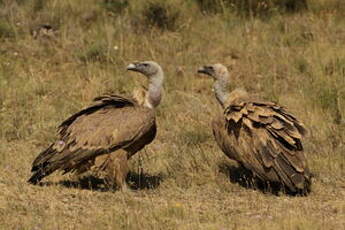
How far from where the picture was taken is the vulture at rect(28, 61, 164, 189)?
285 inches

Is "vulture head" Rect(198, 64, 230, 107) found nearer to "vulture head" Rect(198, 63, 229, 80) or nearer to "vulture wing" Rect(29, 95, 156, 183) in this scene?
"vulture head" Rect(198, 63, 229, 80)

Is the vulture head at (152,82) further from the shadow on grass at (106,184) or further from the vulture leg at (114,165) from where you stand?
the shadow on grass at (106,184)

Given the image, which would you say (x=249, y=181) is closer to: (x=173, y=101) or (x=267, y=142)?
(x=267, y=142)

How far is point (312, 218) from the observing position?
6.38m

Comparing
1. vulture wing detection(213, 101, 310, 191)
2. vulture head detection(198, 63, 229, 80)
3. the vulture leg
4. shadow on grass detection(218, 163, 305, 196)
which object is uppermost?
vulture head detection(198, 63, 229, 80)

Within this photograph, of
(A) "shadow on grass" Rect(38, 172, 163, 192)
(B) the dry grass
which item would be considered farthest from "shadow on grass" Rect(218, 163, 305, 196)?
(A) "shadow on grass" Rect(38, 172, 163, 192)

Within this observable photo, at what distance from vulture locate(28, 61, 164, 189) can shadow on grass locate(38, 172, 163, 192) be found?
17cm

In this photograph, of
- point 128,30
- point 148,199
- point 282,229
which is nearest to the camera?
point 282,229

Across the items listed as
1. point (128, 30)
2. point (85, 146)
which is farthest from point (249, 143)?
point (128, 30)

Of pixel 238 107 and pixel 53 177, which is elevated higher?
pixel 238 107

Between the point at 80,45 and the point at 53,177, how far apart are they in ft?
15.0

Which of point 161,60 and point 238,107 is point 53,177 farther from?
point 161,60

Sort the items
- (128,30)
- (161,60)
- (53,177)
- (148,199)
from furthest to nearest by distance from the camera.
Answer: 1. (128,30)
2. (161,60)
3. (53,177)
4. (148,199)

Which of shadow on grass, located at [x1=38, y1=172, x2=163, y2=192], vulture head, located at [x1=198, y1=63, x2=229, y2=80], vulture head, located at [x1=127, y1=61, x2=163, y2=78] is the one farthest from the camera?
vulture head, located at [x1=198, y1=63, x2=229, y2=80]
